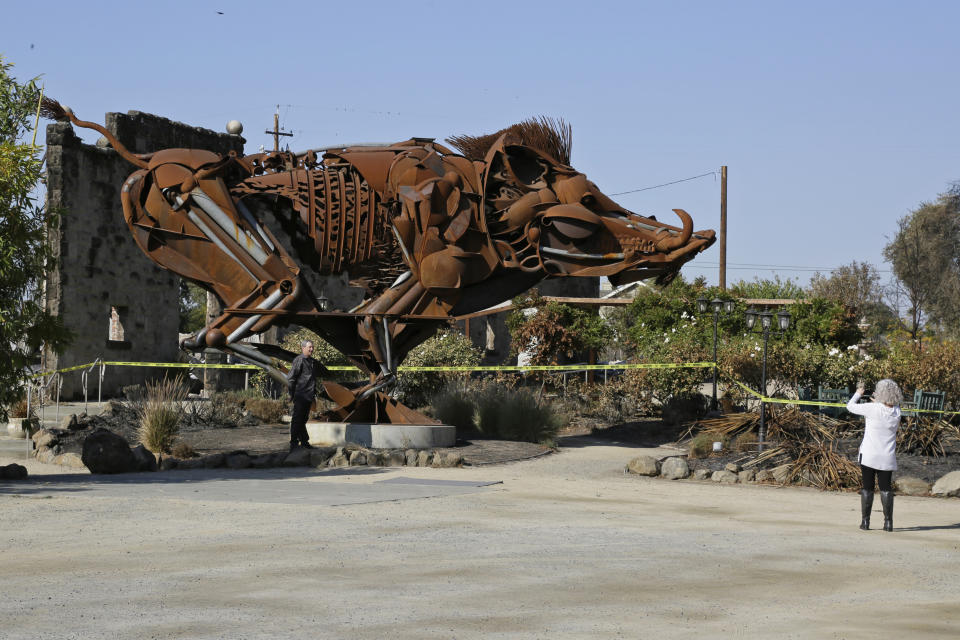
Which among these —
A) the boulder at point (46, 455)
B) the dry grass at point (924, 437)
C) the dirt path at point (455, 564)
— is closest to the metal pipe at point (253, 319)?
the boulder at point (46, 455)

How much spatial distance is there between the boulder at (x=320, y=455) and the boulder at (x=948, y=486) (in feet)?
24.3

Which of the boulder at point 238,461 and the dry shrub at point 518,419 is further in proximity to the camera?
the dry shrub at point 518,419

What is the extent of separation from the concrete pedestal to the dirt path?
147 inches

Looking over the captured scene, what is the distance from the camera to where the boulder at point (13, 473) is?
12.5m

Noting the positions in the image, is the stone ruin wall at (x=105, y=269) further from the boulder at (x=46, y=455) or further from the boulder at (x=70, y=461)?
the boulder at (x=70, y=461)

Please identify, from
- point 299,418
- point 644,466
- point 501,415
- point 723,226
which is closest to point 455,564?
point 644,466

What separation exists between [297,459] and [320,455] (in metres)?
0.30

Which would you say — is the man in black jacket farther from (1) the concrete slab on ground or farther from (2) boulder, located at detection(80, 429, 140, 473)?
(2) boulder, located at detection(80, 429, 140, 473)

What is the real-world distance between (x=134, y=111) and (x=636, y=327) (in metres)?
13.5

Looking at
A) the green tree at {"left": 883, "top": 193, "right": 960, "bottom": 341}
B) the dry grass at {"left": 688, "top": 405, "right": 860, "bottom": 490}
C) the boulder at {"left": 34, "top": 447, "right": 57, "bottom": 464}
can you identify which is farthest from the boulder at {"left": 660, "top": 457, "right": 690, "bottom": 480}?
the green tree at {"left": 883, "top": 193, "right": 960, "bottom": 341}

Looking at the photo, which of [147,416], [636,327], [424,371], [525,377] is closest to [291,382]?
[147,416]

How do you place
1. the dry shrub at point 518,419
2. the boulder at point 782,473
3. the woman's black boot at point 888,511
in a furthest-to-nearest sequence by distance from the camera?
the dry shrub at point 518,419, the boulder at point 782,473, the woman's black boot at point 888,511

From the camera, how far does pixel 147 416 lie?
15617mm

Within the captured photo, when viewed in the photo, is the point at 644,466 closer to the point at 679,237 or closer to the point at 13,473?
the point at 679,237
